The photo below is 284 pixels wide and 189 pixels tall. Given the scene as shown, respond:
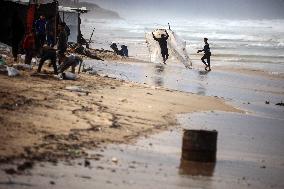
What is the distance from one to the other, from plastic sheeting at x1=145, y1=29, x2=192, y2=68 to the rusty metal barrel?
748 inches

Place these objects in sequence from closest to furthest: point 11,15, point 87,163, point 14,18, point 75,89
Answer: point 87,163 → point 75,89 → point 14,18 → point 11,15

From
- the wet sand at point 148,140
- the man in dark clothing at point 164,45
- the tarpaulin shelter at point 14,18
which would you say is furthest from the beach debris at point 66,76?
the man in dark clothing at point 164,45

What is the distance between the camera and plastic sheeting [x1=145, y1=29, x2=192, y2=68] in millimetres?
26625

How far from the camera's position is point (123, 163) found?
22.6 ft

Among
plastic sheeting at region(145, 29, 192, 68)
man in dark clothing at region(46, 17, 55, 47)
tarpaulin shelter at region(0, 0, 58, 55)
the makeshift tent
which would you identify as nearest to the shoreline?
tarpaulin shelter at region(0, 0, 58, 55)

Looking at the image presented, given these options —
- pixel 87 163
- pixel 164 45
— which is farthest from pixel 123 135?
pixel 164 45

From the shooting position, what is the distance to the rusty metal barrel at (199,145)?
24.2ft

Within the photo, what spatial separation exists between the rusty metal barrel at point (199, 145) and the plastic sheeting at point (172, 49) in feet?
62.3

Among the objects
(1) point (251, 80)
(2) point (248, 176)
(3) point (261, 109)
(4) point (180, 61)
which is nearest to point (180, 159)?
(2) point (248, 176)

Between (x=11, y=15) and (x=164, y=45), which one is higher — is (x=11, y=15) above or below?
above

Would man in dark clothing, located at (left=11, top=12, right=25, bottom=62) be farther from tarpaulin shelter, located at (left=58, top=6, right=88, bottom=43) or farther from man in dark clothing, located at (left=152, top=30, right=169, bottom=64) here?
tarpaulin shelter, located at (left=58, top=6, right=88, bottom=43)

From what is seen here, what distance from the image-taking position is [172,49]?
88.5 feet

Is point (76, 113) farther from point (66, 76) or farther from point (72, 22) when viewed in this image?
point (72, 22)

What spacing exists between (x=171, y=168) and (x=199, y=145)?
70 centimetres
